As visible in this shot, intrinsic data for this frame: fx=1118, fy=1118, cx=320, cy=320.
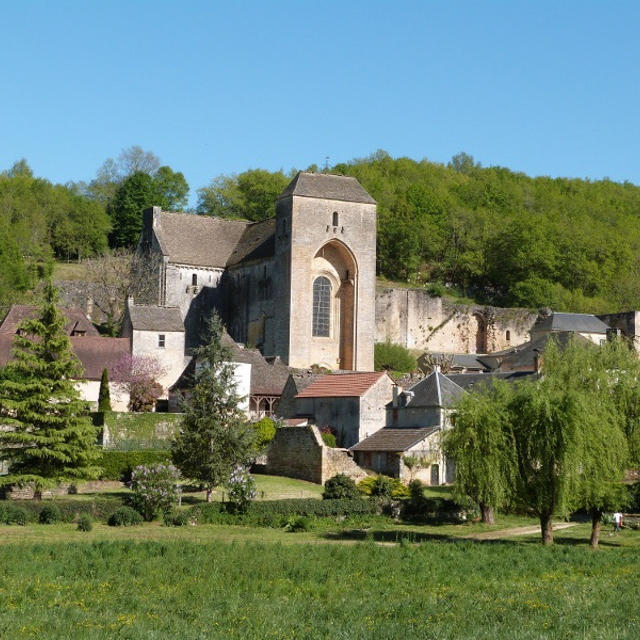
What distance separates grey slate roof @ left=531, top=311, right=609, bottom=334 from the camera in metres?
64.9

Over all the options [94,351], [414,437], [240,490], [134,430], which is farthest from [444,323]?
[240,490]

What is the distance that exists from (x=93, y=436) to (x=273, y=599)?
1839 cm

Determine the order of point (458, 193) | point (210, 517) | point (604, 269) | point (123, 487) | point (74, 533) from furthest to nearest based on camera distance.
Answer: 1. point (458, 193)
2. point (604, 269)
3. point (123, 487)
4. point (210, 517)
5. point (74, 533)

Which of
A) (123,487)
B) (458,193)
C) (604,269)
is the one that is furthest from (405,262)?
(123,487)

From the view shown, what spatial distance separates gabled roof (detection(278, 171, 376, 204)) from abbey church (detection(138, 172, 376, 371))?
0.20 feet

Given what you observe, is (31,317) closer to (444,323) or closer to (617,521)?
(444,323)

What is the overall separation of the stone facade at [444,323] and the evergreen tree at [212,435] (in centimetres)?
3261

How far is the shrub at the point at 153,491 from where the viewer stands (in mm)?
32250

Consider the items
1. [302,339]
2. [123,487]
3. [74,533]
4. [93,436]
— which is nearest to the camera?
[74,533]

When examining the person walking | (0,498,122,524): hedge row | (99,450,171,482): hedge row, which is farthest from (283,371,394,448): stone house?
(0,498,122,524): hedge row

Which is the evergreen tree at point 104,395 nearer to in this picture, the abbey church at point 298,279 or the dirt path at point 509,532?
the abbey church at point 298,279

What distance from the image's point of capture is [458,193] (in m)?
105

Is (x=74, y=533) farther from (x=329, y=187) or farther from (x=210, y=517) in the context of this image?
(x=329, y=187)

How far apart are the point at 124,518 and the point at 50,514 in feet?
6.59
